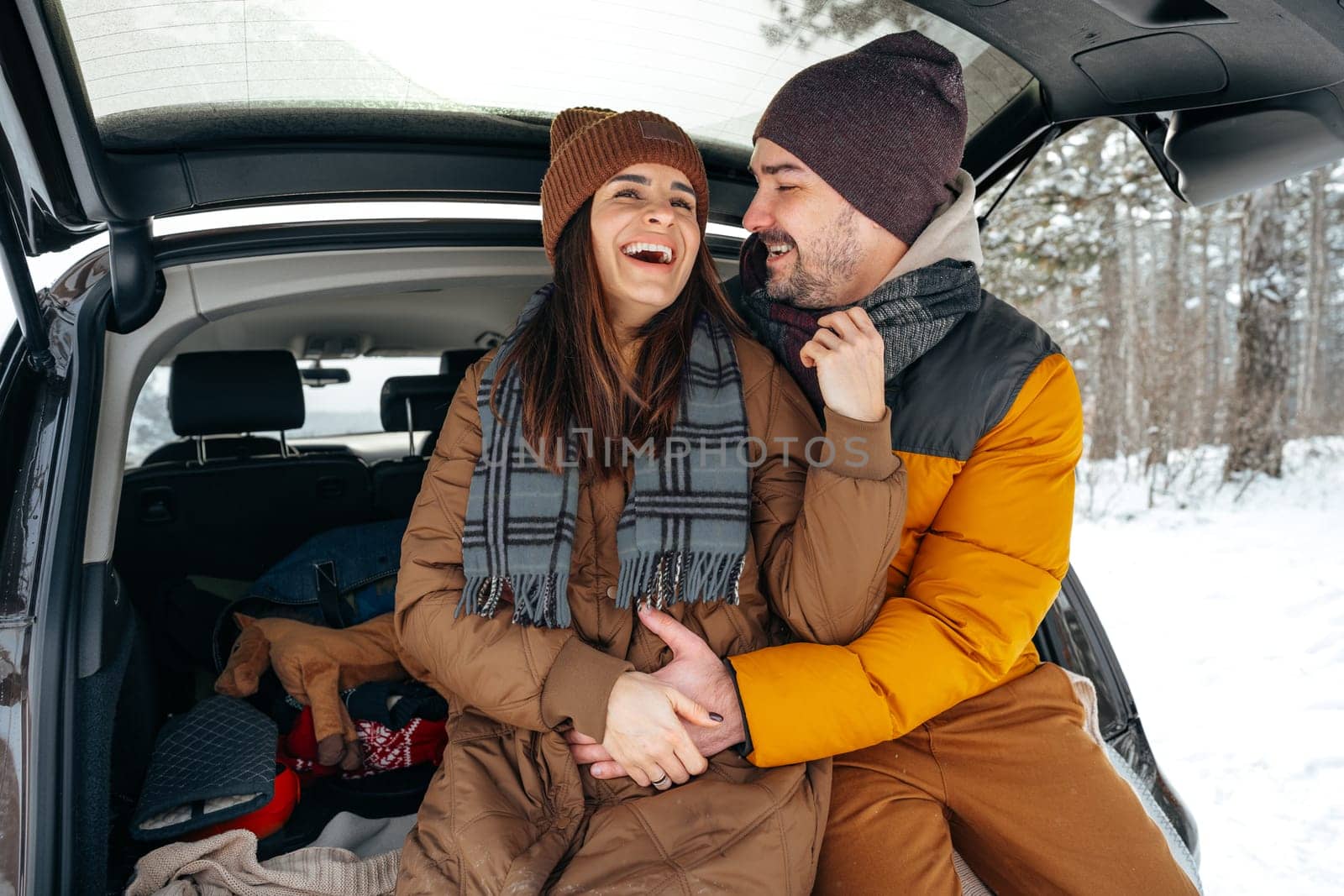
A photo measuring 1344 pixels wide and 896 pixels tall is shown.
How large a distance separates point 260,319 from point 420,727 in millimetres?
2226

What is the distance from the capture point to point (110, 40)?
52.2 inches

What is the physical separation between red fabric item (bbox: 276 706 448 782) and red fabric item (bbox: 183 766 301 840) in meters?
0.16

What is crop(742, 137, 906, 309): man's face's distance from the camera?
197 cm

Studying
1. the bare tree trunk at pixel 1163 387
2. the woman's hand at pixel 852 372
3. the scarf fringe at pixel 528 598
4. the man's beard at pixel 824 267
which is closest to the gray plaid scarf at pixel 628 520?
the scarf fringe at pixel 528 598

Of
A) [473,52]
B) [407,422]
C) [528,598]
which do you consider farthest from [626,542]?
[407,422]

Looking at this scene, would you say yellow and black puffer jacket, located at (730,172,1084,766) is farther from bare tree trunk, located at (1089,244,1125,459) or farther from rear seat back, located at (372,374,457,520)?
bare tree trunk, located at (1089,244,1125,459)

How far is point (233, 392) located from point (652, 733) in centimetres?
192

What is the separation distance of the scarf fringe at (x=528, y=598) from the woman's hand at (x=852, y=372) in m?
0.62

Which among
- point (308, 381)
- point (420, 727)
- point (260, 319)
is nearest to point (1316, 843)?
point (420, 727)

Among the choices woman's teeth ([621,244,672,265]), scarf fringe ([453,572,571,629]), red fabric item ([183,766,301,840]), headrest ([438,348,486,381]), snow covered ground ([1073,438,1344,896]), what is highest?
woman's teeth ([621,244,672,265])

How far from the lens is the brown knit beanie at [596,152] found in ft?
5.91

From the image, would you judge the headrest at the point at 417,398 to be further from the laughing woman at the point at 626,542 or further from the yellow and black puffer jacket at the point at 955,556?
the yellow and black puffer jacket at the point at 955,556

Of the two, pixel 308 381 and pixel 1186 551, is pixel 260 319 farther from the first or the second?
pixel 1186 551

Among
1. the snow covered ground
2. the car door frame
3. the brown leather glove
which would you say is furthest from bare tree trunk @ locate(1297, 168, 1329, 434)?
the car door frame
